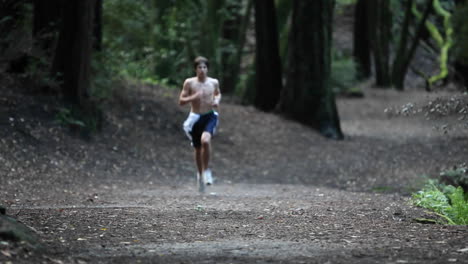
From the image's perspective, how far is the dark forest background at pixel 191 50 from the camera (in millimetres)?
15117

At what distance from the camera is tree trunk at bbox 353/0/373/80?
39781mm

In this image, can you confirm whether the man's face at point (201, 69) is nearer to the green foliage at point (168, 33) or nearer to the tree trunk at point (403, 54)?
the green foliage at point (168, 33)

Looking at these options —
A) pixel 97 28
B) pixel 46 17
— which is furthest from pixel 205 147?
pixel 97 28

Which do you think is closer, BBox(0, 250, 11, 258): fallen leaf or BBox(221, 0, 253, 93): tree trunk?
BBox(0, 250, 11, 258): fallen leaf

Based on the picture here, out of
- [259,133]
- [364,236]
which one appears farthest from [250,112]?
[364,236]

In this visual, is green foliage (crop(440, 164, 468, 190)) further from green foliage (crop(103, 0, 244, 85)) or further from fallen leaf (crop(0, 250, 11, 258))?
green foliage (crop(103, 0, 244, 85))

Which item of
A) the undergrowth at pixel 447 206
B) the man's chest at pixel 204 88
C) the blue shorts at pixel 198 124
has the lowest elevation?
the undergrowth at pixel 447 206

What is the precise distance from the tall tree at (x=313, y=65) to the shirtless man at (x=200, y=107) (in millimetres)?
9977

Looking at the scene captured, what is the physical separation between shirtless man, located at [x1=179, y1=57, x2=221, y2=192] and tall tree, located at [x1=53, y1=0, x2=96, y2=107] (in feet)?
14.1

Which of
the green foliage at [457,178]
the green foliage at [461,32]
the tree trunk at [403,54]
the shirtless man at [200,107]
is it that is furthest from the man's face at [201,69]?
the tree trunk at [403,54]

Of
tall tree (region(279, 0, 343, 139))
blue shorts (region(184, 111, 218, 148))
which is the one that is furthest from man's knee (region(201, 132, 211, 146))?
tall tree (region(279, 0, 343, 139))

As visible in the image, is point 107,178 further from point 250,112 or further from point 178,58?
point 178,58

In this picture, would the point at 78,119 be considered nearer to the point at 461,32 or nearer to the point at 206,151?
the point at 206,151

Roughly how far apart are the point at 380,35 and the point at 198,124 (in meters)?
28.6
